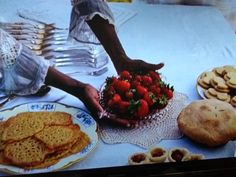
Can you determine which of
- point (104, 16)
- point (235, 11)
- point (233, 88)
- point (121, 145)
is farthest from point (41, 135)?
point (235, 11)

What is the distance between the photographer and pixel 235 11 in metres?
1.48

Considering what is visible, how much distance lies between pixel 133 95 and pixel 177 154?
19cm

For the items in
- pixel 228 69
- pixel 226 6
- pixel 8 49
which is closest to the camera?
pixel 8 49

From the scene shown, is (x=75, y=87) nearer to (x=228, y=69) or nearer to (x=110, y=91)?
(x=110, y=91)

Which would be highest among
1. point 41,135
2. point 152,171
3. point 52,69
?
point 52,69

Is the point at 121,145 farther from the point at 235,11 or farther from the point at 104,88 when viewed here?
the point at 235,11

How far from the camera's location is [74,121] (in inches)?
42.1

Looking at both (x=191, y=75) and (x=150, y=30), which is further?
(x=150, y=30)

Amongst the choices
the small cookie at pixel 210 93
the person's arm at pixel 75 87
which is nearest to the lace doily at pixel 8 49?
the person's arm at pixel 75 87

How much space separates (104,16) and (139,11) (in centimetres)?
21

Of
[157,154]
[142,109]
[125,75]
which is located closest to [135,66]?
[125,75]

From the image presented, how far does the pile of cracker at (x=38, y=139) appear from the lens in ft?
3.22

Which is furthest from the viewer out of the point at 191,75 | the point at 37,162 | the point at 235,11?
the point at 235,11

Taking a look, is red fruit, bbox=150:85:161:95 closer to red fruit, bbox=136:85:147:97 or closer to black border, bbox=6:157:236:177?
red fruit, bbox=136:85:147:97
